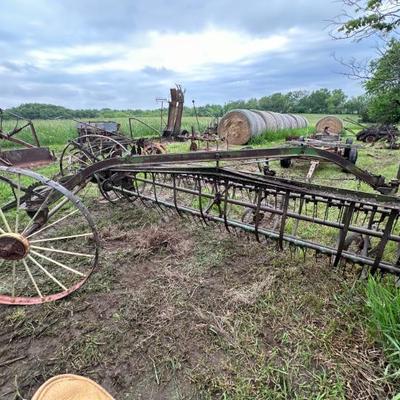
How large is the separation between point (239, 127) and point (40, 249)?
10.8m

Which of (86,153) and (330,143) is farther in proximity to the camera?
(330,143)

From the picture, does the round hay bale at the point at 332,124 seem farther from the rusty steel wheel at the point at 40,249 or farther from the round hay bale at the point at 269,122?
the rusty steel wheel at the point at 40,249

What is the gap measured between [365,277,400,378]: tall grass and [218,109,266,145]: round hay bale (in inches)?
408

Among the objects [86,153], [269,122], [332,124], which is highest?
[86,153]

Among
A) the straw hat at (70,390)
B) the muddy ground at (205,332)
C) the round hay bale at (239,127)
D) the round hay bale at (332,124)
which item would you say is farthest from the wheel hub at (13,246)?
the round hay bale at (332,124)

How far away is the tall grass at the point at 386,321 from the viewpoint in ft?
5.56

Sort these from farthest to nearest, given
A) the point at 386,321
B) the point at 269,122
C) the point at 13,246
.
Result: the point at 269,122 < the point at 13,246 < the point at 386,321

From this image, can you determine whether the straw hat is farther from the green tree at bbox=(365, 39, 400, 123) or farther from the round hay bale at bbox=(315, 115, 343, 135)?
the round hay bale at bbox=(315, 115, 343, 135)

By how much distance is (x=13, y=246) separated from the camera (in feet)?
7.04

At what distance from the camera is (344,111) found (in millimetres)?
51125

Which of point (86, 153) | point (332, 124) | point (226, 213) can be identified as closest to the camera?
point (226, 213)

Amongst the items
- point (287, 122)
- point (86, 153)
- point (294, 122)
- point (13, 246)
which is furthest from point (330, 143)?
point (294, 122)

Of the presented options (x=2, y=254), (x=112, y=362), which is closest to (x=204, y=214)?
(x=112, y=362)

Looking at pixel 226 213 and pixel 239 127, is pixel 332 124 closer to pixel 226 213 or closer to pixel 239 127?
pixel 239 127
